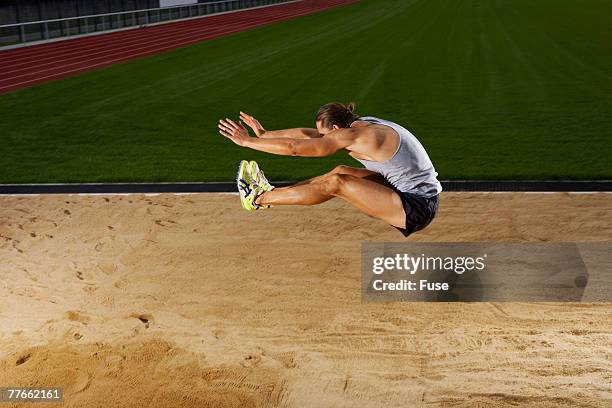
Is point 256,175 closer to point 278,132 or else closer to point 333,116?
point 278,132

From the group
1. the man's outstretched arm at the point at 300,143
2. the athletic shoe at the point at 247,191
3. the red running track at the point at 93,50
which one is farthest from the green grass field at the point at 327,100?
the man's outstretched arm at the point at 300,143

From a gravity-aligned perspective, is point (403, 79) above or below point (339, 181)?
below

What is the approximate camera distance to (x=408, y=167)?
6.82m

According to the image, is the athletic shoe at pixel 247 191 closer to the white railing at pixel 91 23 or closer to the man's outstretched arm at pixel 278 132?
the man's outstretched arm at pixel 278 132

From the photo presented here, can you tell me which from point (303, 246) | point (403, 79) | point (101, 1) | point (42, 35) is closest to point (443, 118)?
point (403, 79)

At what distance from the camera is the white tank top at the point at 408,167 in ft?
21.8

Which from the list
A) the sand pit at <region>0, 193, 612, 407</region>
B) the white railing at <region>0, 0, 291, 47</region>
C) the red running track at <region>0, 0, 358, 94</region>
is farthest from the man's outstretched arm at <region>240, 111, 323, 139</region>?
the white railing at <region>0, 0, 291, 47</region>

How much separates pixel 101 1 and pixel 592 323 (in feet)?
151

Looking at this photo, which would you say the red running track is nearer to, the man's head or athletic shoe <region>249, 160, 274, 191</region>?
athletic shoe <region>249, 160, 274, 191</region>

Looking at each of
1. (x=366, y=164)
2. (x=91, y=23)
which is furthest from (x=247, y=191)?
(x=91, y=23)

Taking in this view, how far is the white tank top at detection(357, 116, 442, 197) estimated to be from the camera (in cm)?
664

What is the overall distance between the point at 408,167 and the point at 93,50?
1019 inches

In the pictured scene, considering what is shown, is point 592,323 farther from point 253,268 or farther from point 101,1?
point 101,1

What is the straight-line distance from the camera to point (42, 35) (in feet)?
108
